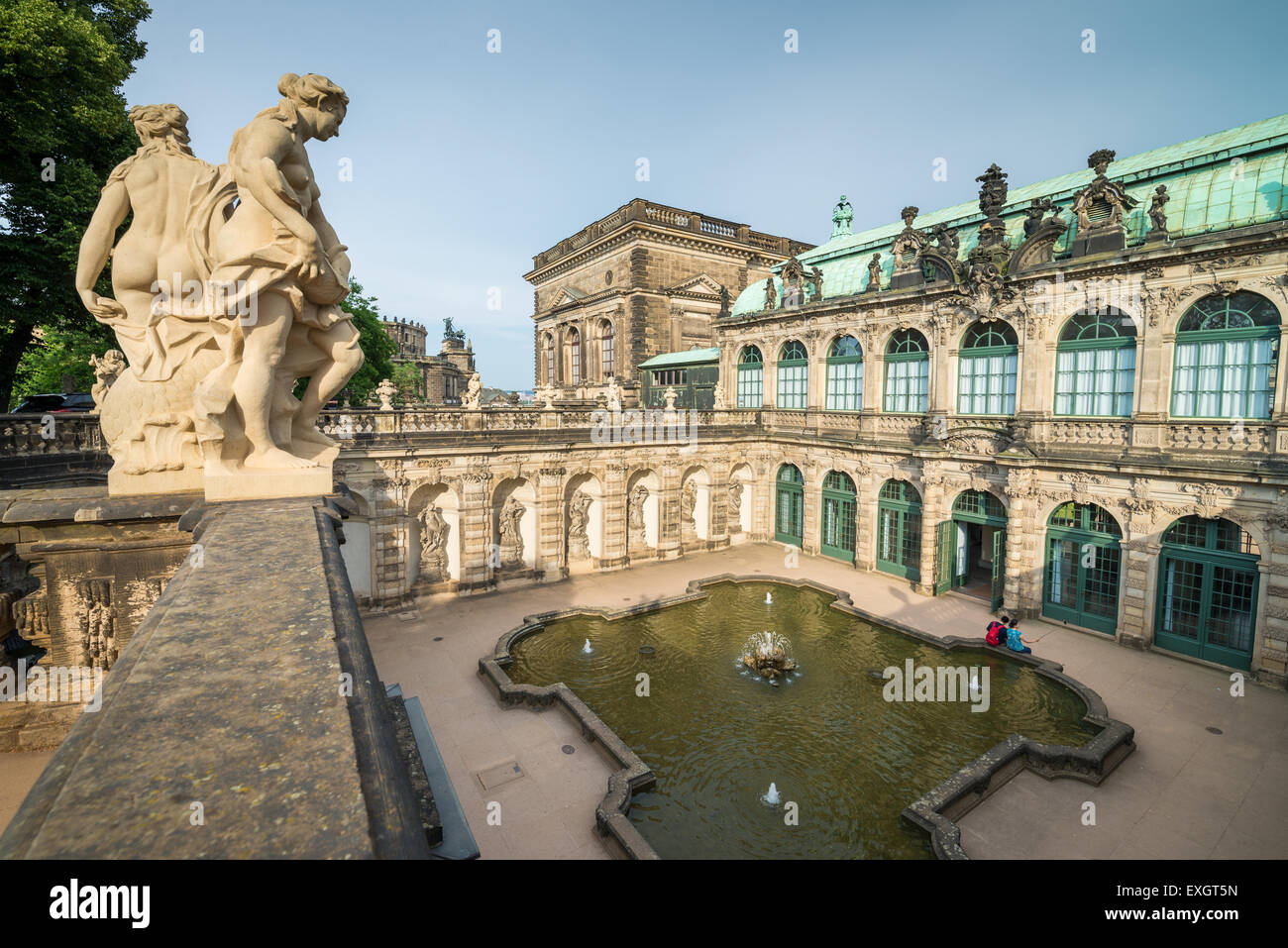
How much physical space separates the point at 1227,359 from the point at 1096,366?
3.22 meters

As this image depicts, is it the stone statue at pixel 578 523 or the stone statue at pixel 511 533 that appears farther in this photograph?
the stone statue at pixel 578 523

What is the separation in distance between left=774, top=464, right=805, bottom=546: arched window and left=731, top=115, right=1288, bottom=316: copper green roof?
12047 mm

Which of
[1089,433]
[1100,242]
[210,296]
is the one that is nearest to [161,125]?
[210,296]

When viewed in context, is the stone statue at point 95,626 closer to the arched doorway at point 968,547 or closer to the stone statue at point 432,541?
the stone statue at point 432,541

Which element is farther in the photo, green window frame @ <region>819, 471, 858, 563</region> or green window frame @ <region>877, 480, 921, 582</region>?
green window frame @ <region>819, 471, 858, 563</region>

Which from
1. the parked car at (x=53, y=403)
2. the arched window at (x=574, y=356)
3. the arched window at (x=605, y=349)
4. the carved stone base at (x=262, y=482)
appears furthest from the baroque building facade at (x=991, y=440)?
the arched window at (x=574, y=356)

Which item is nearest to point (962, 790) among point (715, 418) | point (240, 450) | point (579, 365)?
→ point (240, 450)

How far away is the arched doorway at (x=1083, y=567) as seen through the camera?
20.0 meters

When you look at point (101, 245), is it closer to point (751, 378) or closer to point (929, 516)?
point (929, 516)

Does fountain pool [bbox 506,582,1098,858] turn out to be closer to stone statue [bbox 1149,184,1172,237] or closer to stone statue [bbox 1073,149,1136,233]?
stone statue [bbox 1149,184,1172,237]

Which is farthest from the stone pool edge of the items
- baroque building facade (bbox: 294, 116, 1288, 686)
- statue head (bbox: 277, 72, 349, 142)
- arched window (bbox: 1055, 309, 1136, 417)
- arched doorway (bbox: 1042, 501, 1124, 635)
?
statue head (bbox: 277, 72, 349, 142)

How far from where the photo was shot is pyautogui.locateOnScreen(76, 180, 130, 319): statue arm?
626 cm

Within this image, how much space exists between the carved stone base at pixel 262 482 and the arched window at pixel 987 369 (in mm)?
22950
